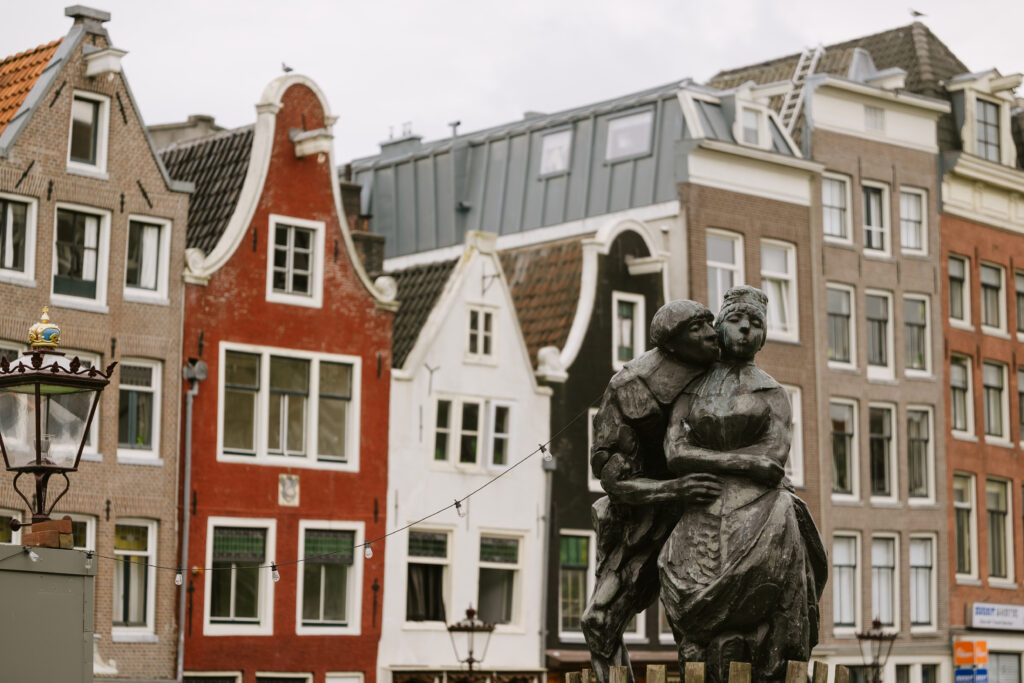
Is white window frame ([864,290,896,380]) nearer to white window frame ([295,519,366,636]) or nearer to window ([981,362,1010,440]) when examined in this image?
Result: window ([981,362,1010,440])

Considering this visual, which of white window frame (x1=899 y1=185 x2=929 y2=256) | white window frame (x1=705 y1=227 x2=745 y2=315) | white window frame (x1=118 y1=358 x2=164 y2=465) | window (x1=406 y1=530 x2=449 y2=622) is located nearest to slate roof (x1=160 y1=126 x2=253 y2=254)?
white window frame (x1=118 y1=358 x2=164 y2=465)

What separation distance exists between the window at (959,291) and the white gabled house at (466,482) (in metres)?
12.5

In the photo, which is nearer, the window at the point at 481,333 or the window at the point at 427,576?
the window at the point at 427,576

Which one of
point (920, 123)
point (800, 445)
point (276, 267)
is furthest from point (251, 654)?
point (920, 123)

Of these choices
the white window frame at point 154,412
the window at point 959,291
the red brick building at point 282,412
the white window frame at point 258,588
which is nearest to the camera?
the white window frame at point 154,412

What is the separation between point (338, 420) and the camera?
33.4 metres

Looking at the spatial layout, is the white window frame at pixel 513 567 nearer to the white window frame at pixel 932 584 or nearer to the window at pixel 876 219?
the white window frame at pixel 932 584

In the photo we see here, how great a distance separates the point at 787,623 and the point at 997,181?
37.4 meters

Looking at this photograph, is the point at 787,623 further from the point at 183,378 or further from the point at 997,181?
the point at 997,181

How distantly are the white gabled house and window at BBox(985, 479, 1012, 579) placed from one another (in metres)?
13.3

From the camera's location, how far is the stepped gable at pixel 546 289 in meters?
37.7

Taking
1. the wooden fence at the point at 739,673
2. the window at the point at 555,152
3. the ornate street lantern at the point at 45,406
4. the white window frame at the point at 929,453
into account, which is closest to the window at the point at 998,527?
the white window frame at the point at 929,453

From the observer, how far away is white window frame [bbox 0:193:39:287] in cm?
2944

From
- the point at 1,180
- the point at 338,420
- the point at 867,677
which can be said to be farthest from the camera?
the point at 867,677
